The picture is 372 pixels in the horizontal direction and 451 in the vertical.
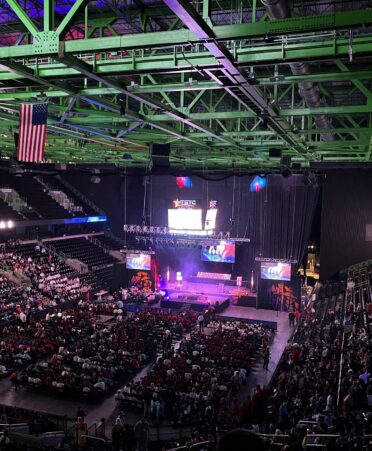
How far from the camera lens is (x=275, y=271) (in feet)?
95.4

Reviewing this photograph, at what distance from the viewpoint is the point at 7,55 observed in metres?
5.76

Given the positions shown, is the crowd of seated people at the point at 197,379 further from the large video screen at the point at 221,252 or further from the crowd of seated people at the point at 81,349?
the large video screen at the point at 221,252

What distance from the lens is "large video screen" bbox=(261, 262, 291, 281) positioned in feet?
94.5

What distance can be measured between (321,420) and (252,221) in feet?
75.4

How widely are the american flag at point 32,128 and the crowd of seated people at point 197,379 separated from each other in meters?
8.34

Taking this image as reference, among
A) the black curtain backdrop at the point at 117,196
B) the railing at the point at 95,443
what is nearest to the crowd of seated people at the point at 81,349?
the railing at the point at 95,443

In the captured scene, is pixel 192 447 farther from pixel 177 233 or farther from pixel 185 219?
pixel 177 233

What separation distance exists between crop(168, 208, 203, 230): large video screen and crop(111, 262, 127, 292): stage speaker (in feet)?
15.7

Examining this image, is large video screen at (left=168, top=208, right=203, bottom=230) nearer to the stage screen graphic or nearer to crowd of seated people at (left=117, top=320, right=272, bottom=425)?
the stage screen graphic

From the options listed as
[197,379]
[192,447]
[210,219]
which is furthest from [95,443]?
[210,219]

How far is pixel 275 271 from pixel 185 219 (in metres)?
6.93

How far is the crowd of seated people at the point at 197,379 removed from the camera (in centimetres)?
1387

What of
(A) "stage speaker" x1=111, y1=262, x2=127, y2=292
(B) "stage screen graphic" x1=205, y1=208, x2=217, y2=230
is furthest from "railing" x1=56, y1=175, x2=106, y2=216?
(B) "stage screen graphic" x1=205, y1=208, x2=217, y2=230

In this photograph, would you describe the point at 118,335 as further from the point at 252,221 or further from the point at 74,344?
the point at 252,221
